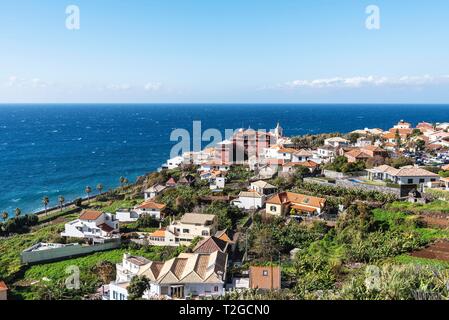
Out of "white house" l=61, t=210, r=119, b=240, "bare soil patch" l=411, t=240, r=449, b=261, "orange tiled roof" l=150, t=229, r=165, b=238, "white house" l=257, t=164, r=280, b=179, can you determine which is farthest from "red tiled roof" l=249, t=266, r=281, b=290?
"white house" l=257, t=164, r=280, b=179

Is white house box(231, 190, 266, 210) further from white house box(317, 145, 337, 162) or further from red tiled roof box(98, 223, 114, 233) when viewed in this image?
white house box(317, 145, 337, 162)

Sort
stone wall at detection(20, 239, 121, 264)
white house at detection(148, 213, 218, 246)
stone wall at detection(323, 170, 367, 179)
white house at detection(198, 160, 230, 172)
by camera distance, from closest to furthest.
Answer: stone wall at detection(20, 239, 121, 264)
white house at detection(148, 213, 218, 246)
stone wall at detection(323, 170, 367, 179)
white house at detection(198, 160, 230, 172)

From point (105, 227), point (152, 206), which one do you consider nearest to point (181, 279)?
point (105, 227)

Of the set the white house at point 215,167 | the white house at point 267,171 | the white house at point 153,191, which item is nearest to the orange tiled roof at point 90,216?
the white house at point 153,191

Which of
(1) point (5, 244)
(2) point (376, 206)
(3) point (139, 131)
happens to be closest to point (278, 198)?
(2) point (376, 206)

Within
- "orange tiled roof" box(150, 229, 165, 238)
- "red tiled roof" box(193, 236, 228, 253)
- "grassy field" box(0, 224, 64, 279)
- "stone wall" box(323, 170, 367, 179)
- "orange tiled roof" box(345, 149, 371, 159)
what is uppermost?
"orange tiled roof" box(345, 149, 371, 159)

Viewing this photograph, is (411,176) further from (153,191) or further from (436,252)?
(153,191)
